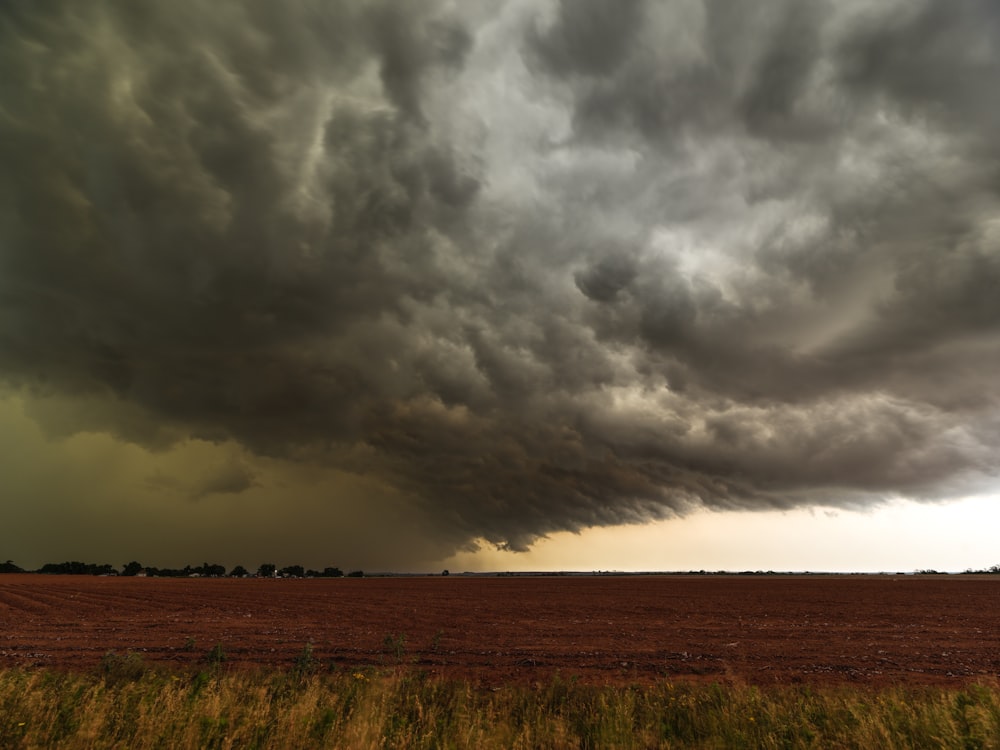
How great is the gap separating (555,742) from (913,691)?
50.3 feet

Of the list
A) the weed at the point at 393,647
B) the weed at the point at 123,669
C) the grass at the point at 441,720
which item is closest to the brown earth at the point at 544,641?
the weed at the point at 393,647

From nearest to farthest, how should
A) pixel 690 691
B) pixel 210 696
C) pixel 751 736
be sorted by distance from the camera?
pixel 751 736
pixel 210 696
pixel 690 691

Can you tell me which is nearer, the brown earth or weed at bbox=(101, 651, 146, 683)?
weed at bbox=(101, 651, 146, 683)

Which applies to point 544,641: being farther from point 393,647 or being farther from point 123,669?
point 123,669

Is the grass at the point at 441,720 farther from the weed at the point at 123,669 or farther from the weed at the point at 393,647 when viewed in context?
the weed at the point at 393,647

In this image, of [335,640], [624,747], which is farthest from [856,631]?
[624,747]

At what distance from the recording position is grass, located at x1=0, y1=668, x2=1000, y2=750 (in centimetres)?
957

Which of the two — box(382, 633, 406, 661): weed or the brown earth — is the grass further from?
box(382, 633, 406, 661): weed

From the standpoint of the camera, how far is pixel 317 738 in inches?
386

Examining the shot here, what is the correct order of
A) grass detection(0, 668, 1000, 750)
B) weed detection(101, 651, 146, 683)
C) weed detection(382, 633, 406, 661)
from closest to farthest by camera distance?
grass detection(0, 668, 1000, 750) → weed detection(101, 651, 146, 683) → weed detection(382, 633, 406, 661)

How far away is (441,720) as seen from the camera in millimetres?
11867

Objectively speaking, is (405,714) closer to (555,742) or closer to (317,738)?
(317,738)

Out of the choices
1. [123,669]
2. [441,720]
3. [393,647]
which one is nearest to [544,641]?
[393,647]

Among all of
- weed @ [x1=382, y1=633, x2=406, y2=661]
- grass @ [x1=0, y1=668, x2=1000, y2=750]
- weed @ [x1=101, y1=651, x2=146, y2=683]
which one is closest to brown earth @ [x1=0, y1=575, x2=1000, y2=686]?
weed @ [x1=382, y1=633, x2=406, y2=661]
